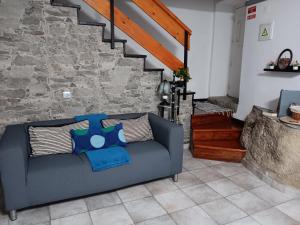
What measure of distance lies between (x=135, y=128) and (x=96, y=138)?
0.52m

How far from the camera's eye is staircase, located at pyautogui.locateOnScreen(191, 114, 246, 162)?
3.49 m

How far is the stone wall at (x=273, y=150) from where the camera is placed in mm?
2680

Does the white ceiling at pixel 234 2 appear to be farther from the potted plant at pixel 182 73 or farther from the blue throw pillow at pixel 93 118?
the blue throw pillow at pixel 93 118

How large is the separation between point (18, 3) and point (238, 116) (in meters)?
3.69

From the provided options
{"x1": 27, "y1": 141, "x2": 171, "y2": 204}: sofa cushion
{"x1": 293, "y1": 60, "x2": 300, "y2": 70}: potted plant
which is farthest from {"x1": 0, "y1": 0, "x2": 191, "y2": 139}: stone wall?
{"x1": 293, "y1": 60, "x2": 300, "y2": 70}: potted plant

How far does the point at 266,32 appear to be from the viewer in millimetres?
3541

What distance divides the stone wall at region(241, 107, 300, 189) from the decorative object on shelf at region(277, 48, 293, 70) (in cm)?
68

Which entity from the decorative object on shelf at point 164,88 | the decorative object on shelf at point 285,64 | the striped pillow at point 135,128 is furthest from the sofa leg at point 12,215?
the decorative object on shelf at point 285,64

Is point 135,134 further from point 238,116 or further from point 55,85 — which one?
point 238,116

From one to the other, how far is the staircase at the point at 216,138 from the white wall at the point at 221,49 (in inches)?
42.8

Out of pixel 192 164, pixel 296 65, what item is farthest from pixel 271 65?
pixel 192 164

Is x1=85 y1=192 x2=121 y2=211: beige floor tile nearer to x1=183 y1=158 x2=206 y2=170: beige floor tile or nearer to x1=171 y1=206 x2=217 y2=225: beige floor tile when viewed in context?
x1=171 y1=206 x2=217 y2=225: beige floor tile

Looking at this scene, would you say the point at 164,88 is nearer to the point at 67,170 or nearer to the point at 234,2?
the point at 67,170

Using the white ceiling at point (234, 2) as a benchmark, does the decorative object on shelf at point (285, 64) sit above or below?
below
